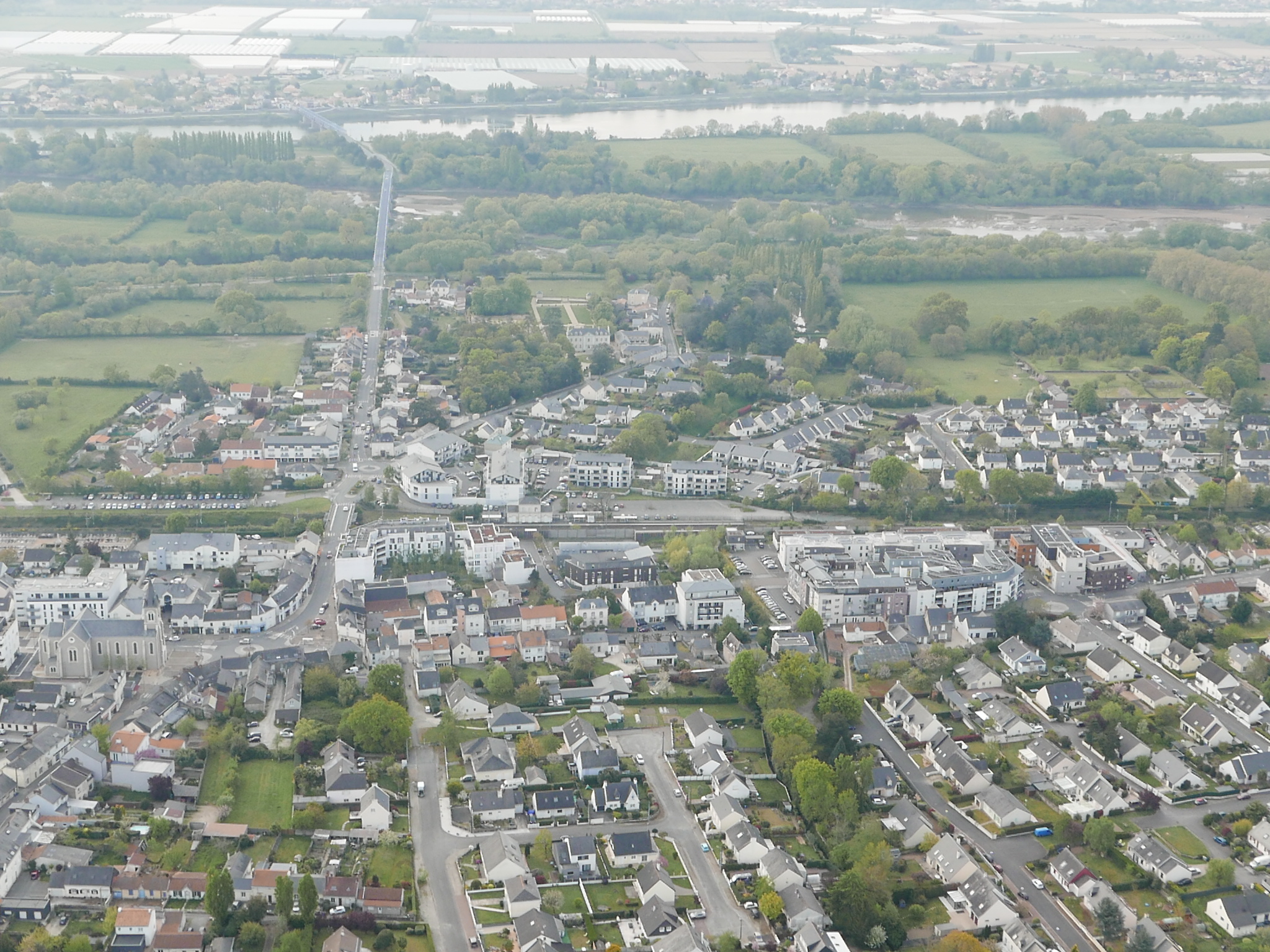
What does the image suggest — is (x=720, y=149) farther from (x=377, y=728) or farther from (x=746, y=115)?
(x=377, y=728)

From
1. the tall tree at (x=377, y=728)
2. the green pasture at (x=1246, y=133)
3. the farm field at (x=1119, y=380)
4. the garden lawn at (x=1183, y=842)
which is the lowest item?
the farm field at (x=1119, y=380)

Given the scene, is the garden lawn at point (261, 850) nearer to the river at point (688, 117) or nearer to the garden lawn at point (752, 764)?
the garden lawn at point (752, 764)

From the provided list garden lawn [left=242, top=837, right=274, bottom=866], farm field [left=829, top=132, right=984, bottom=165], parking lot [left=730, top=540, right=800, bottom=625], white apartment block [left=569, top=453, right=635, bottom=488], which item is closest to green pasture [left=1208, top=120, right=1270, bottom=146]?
farm field [left=829, top=132, right=984, bottom=165]

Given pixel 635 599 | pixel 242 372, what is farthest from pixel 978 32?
pixel 635 599

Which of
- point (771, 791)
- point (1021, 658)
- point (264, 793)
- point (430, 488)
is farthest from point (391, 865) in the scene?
point (430, 488)

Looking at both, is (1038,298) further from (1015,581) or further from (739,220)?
(1015,581)

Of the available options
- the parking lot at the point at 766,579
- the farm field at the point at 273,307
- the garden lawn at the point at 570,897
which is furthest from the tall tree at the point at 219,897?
the farm field at the point at 273,307

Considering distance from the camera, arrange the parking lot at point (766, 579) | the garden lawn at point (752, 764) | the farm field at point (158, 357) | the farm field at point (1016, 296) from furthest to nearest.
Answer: the farm field at point (1016, 296)
the farm field at point (158, 357)
the parking lot at point (766, 579)
the garden lawn at point (752, 764)

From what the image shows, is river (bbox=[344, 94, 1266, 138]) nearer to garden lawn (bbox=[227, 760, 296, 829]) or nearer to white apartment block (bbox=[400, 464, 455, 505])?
white apartment block (bbox=[400, 464, 455, 505])
